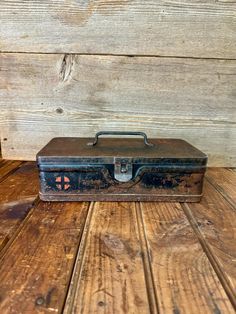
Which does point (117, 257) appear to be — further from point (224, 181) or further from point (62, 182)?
point (224, 181)

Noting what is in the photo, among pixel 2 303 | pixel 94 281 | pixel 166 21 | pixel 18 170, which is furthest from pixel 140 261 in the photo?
pixel 166 21

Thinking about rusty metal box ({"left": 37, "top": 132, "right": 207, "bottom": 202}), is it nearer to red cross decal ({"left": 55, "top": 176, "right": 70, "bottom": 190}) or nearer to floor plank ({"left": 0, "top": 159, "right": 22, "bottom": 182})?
red cross decal ({"left": 55, "top": 176, "right": 70, "bottom": 190})

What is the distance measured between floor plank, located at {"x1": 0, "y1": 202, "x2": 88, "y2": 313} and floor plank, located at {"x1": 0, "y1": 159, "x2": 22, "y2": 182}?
11.3 inches

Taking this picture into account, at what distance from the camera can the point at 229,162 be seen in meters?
0.94

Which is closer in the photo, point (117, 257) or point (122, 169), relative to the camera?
point (117, 257)

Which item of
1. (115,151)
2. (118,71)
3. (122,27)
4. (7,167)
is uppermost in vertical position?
(122,27)

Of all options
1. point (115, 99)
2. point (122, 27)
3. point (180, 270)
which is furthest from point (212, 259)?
point (122, 27)

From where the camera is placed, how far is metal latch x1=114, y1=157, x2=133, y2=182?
1.95 feet

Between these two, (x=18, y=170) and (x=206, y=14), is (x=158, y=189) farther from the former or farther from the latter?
(x=206, y=14)

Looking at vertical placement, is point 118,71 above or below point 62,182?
above

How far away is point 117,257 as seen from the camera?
0.41 meters

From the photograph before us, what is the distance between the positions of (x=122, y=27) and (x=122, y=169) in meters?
0.48

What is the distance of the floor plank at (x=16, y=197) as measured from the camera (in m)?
0.50

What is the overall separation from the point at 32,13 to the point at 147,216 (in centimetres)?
69
